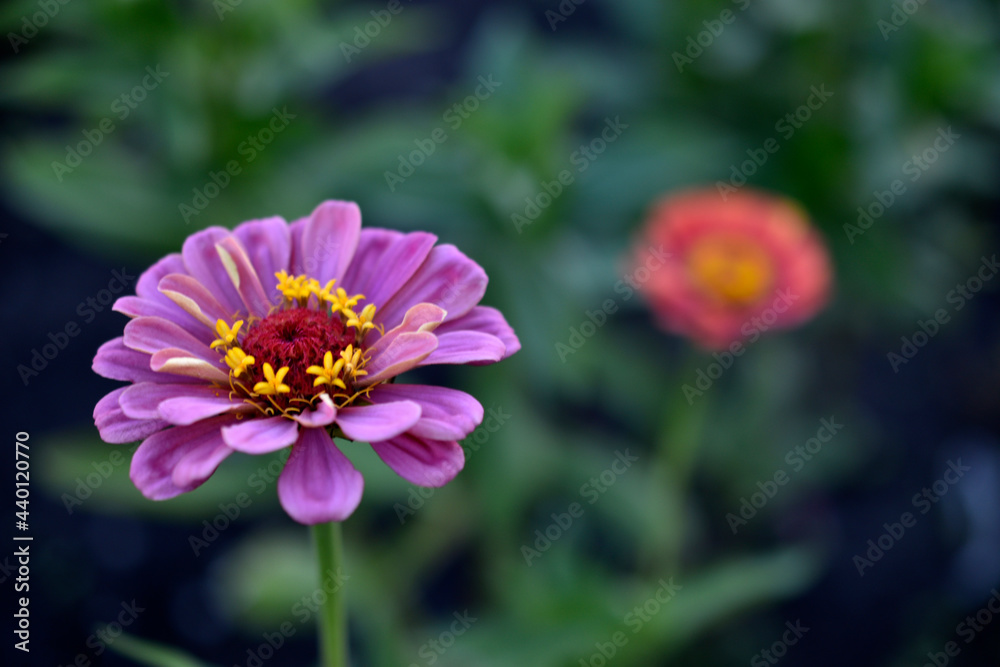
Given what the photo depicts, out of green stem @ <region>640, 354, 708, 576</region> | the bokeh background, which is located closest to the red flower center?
the bokeh background

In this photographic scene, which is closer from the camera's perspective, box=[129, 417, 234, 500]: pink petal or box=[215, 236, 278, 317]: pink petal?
box=[129, 417, 234, 500]: pink petal

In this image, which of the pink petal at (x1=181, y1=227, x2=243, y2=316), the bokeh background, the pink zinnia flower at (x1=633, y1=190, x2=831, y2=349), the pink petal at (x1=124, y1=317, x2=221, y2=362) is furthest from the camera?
the bokeh background

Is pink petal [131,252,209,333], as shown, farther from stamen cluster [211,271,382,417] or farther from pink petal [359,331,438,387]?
pink petal [359,331,438,387]

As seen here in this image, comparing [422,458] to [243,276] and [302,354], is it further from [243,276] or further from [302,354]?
[243,276]

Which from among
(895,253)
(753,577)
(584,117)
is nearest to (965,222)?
(895,253)

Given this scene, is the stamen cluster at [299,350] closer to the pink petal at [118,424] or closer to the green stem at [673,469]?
the pink petal at [118,424]

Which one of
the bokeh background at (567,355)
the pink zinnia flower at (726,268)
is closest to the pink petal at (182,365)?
the bokeh background at (567,355)

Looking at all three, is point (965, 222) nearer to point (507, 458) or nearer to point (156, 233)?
point (507, 458)
